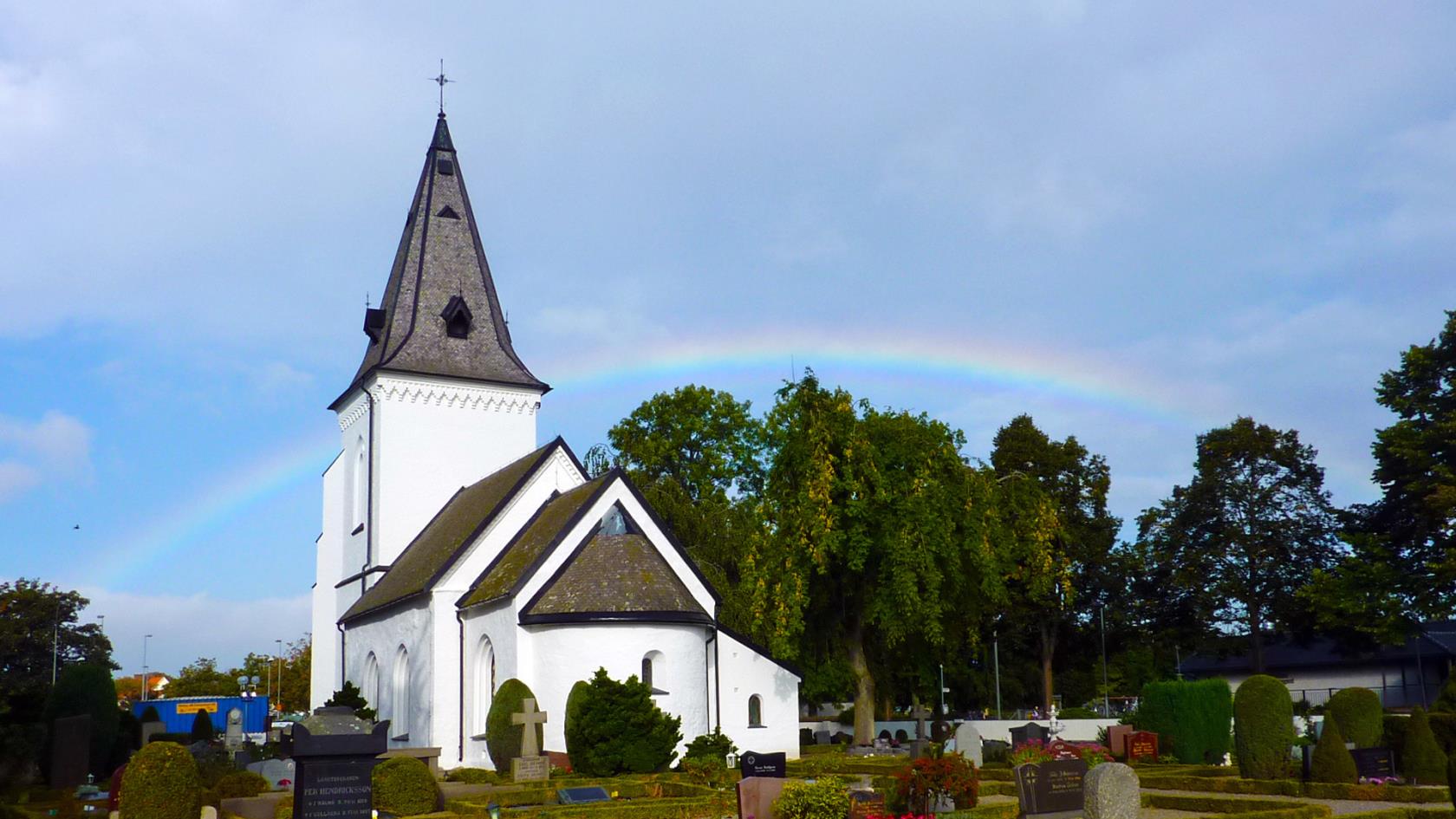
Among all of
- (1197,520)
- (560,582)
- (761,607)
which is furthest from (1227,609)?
(560,582)

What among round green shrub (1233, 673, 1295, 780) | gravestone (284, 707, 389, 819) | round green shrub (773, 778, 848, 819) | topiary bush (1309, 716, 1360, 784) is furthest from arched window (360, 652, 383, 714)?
topiary bush (1309, 716, 1360, 784)

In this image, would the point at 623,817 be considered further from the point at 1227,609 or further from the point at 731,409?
the point at 1227,609

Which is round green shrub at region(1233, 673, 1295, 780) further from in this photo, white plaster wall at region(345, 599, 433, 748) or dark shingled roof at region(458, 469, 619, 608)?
white plaster wall at region(345, 599, 433, 748)

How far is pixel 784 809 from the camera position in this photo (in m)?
16.2

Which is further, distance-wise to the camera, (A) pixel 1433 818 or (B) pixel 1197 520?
(B) pixel 1197 520

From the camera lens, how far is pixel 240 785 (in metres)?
25.2

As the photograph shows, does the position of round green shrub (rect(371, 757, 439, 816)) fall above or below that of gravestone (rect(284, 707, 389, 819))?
below

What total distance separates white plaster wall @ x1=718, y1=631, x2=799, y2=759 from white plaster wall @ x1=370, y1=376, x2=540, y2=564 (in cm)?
1269

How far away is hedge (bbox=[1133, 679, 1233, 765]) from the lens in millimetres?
30047

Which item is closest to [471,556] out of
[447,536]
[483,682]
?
[447,536]

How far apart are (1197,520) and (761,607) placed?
30009 millimetres

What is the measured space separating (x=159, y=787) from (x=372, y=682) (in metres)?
21.0

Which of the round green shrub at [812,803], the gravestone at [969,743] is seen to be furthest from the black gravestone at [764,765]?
the round green shrub at [812,803]

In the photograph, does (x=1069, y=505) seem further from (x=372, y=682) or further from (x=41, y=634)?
(x=41, y=634)
